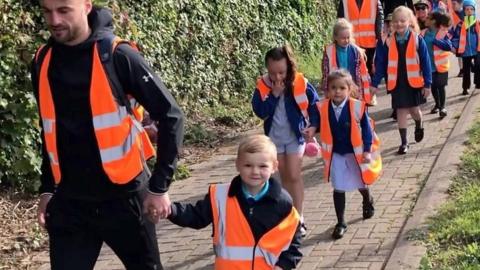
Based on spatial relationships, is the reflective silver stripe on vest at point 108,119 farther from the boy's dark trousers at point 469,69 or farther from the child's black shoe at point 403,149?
the boy's dark trousers at point 469,69

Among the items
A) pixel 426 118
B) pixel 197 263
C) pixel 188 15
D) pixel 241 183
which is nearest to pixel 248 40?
pixel 188 15

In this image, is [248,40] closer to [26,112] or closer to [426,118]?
[426,118]

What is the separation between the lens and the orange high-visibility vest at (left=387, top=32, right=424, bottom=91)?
10.2 m

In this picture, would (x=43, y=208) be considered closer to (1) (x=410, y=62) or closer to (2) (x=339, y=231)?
(2) (x=339, y=231)

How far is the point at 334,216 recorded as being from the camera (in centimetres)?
771

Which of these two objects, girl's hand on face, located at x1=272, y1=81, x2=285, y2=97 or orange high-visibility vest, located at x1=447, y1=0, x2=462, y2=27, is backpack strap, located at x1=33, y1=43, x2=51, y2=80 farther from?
orange high-visibility vest, located at x1=447, y1=0, x2=462, y2=27

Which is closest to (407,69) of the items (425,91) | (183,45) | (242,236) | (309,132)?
(425,91)

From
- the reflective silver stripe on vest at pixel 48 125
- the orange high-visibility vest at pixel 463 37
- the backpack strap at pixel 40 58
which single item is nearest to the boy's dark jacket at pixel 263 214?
the reflective silver stripe on vest at pixel 48 125

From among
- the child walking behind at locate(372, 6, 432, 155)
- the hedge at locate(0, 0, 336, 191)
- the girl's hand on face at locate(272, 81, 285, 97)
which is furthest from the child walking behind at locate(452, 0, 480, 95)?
the girl's hand on face at locate(272, 81, 285, 97)

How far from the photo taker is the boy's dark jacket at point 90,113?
4242 mm

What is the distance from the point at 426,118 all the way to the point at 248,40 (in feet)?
10.9

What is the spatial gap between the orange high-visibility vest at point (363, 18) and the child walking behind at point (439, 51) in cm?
74

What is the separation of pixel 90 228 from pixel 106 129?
0.52 m

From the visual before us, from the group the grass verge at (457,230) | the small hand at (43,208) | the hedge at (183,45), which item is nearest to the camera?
the small hand at (43,208)
